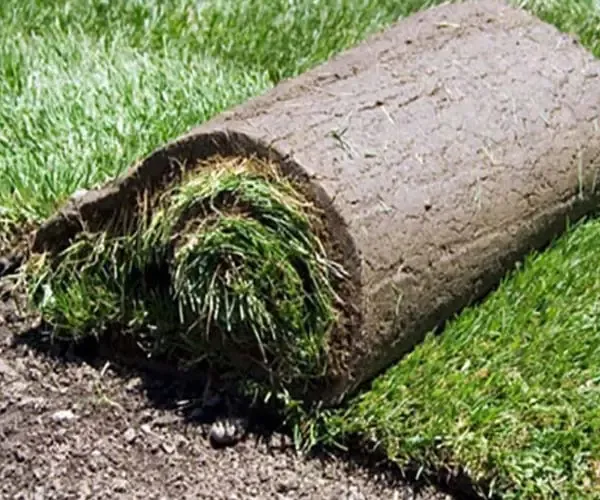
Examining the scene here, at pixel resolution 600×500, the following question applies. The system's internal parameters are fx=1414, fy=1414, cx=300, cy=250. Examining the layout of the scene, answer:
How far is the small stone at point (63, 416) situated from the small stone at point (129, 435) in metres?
0.13

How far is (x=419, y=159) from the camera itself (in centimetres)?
317

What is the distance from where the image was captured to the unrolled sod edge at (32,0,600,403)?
3002 millimetres

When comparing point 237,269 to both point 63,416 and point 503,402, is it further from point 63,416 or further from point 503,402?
point 503,402

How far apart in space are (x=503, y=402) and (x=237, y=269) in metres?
0.65

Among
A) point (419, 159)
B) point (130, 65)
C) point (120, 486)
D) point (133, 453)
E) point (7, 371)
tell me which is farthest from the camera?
point (130, 65)

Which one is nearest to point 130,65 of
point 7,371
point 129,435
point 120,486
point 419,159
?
point 7,371

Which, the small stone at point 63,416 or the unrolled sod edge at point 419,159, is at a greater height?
the unrolled sod edge at point 419,159

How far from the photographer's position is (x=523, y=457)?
2.95 meters

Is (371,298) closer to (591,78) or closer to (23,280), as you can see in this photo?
(23,280)

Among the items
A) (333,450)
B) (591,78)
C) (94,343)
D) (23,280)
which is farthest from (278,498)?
(591,78)

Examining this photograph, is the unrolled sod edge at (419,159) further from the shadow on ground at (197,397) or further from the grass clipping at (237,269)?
the shadow on ground at (197,397)

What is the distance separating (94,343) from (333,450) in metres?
0.68

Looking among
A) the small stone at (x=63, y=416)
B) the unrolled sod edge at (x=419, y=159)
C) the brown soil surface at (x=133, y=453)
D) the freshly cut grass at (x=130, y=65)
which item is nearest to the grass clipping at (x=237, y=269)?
the unrolled sod edge at (x=419, y=159)

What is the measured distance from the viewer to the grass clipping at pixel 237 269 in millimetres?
2959
